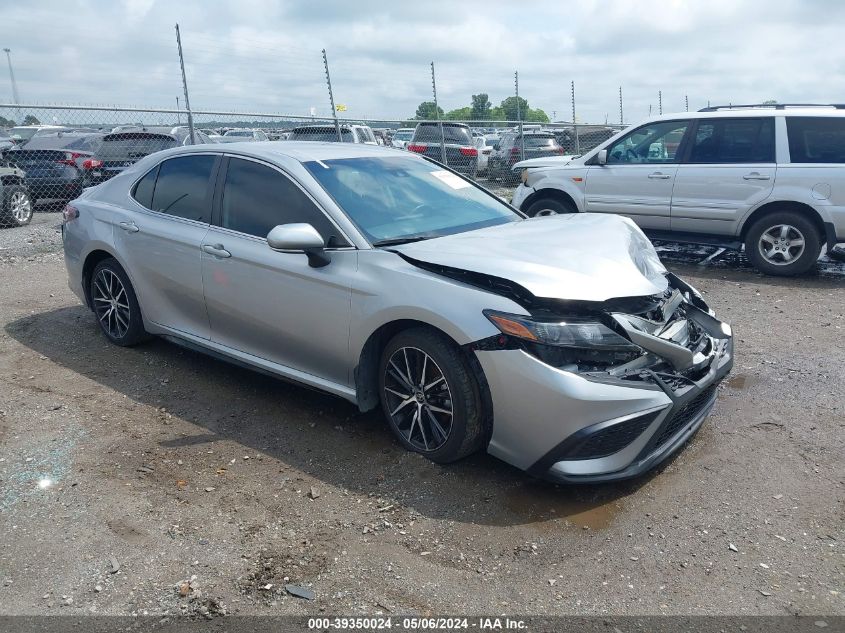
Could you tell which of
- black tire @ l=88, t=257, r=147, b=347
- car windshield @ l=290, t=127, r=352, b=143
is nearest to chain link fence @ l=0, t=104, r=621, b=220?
car windshield @ l=290, t=127, r=352, b=143

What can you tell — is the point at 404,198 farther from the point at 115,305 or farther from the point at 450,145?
the point at 450,145

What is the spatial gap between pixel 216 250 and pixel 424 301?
1.65 metres

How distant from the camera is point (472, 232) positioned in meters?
4.43

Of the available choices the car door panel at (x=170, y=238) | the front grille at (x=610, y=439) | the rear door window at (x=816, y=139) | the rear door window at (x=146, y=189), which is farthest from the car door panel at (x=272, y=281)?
the rear door window at (x=816, y=139)

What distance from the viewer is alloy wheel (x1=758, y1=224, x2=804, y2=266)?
324 inches

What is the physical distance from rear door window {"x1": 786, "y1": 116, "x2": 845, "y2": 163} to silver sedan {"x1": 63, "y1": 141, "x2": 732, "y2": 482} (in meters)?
4.57

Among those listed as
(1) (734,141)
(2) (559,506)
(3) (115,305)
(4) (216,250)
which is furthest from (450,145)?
(2) (559,506)

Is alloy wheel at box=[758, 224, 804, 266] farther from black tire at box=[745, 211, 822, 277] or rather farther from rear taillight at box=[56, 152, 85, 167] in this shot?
rear taillight at box=[56, 152, 85, 167]

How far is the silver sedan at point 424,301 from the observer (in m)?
3.44

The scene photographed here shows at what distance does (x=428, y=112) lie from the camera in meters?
16.9

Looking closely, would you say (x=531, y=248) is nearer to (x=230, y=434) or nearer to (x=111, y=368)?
(x=230, y=434)

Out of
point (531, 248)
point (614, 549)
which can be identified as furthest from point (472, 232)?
point (614, 549)

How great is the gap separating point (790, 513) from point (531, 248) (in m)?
1.78

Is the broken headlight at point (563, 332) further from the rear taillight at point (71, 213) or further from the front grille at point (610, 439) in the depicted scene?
the rear taillight at point (71, 213)
